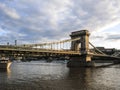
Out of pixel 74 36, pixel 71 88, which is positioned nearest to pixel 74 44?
pixel 74 36

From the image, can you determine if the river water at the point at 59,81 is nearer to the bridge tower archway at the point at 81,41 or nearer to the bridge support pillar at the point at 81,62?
the bridge support pillar at the point at 81,62

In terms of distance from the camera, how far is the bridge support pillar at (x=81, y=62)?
114025mm

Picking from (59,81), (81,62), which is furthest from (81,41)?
Answer: (59,81)

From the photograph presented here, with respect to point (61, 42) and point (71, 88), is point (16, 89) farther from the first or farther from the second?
point (61, 42)

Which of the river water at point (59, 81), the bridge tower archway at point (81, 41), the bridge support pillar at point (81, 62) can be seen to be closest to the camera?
the river water at point (59, 81)

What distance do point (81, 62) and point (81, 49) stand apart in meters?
8.50

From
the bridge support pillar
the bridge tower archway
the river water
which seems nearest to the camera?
the river water

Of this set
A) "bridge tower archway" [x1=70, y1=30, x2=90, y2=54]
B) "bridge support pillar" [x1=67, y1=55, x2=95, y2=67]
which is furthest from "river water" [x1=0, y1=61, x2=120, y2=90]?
"bridge tower archway" [x1=70, y1=30, x2=90, y2=54]

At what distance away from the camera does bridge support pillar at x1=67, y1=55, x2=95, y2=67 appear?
114025 millimetres

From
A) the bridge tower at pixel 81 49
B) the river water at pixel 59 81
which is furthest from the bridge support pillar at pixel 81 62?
the river water at pixel 59 81

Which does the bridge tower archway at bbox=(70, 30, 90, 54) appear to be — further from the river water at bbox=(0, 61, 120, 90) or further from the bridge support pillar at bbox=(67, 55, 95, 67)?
the river water at bbox=(0, 61, 120, 90)

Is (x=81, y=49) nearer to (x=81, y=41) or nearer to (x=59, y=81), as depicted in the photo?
(x=81, y=41)

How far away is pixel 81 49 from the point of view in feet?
404

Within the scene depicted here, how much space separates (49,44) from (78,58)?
76.7 feet
